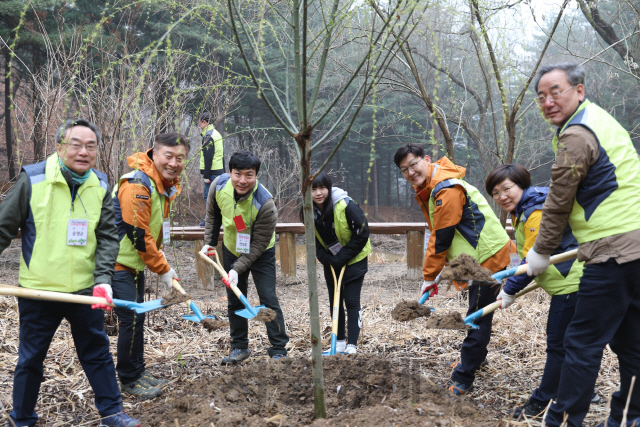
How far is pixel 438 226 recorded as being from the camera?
315 centimetres

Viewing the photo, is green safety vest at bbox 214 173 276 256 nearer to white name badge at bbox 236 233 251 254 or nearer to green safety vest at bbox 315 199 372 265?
white name badge at bbox 236 233 251 254

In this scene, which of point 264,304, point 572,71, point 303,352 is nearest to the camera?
point 572,71

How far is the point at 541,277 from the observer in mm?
2633

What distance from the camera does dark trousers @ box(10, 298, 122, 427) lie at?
2.42m

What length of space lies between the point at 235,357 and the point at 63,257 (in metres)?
1.74

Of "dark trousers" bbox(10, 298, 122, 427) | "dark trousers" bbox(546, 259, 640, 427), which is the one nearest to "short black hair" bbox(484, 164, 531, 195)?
"dark trousers" bbox(546, 259, 640, 427)

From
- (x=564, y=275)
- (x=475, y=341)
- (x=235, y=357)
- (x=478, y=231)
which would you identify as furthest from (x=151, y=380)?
(x=564, y=275)

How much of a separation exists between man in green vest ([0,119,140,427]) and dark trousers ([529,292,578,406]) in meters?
2.27

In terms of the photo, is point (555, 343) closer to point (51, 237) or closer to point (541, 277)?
point (541, 277)

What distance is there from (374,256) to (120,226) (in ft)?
33.5

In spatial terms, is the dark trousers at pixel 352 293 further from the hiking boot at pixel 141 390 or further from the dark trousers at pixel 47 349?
the dark trousers at pixel 47 349

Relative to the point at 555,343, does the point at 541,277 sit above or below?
above

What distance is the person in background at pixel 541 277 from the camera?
2.55m

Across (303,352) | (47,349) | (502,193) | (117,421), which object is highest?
(502,193)
